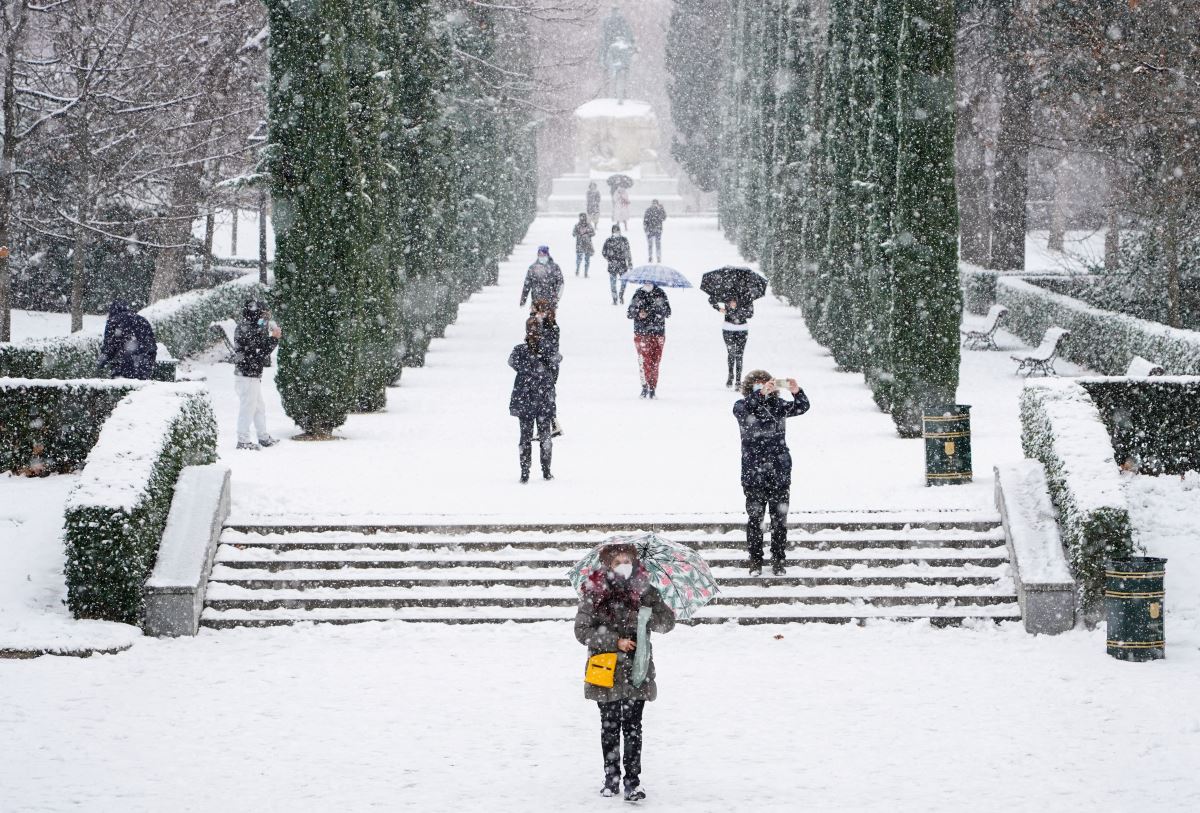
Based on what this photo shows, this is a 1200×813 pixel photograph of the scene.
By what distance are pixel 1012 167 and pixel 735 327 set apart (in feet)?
54.5

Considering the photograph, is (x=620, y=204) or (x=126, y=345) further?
(x=620, y=204)

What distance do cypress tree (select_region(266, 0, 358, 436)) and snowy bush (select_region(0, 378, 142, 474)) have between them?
10.7 ft

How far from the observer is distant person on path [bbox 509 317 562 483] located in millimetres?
17016

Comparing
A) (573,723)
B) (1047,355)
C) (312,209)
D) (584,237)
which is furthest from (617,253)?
(573,723)

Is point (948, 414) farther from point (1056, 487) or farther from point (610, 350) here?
point (610, 350)

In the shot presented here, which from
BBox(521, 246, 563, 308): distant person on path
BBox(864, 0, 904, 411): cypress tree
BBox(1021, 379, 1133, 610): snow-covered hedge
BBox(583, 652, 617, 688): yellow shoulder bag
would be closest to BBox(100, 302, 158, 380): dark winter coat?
BBox(864, 0, 904, 411): cypress tree

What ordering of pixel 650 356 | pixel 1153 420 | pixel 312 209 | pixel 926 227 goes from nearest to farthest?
pixel 1153 420, pixel 312 209, pixel 926 227, pixel 650 356

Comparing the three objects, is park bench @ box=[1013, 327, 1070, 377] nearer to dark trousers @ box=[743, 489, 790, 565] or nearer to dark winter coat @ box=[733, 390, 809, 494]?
dark trousers @ box=[743, 489, 790, 565]

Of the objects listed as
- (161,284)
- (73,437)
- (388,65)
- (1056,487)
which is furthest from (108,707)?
(161,284)

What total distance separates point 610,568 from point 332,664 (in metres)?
4.33

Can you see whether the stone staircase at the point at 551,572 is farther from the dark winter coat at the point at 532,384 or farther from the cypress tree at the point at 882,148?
the cypress tree at the point at 882,148

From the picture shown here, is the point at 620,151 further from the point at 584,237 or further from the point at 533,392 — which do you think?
the point at 533,392

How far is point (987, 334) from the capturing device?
31.5 meters

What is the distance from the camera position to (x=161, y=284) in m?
35.5
